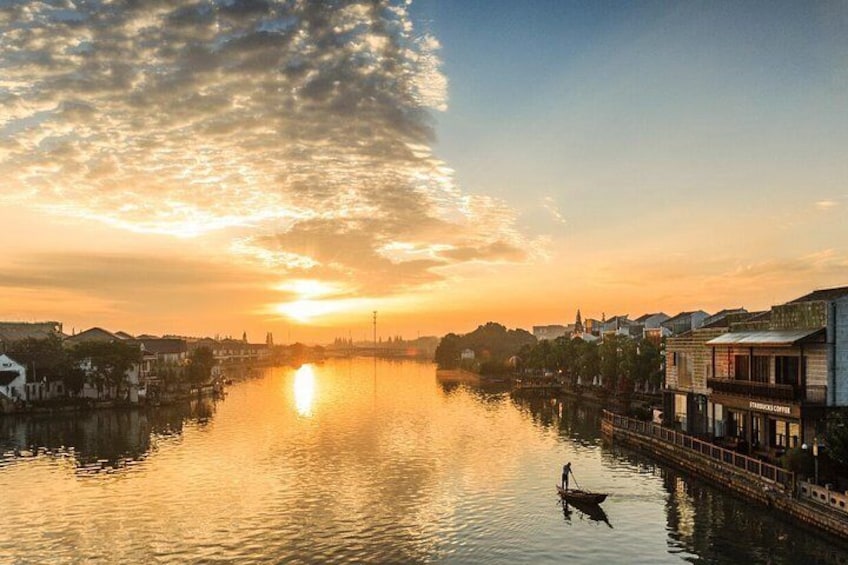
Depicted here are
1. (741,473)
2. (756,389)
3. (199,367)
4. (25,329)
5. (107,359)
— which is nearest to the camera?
(741,473)

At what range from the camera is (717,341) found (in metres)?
63.5

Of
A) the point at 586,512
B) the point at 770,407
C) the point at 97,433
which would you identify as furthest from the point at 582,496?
the point at 97,433

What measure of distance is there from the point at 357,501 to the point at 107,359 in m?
79.9

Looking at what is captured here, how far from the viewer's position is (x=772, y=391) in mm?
53375

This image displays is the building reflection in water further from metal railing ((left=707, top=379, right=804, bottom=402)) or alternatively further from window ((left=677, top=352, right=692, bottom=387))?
window ((left=677, top=352, right=692, bottom=387))

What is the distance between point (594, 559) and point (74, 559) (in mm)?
30366

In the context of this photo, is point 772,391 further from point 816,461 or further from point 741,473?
point 816,461

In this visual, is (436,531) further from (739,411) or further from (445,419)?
(445,419)

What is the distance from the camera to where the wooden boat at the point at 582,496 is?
49.5 m

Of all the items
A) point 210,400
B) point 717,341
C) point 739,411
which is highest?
point 717,341

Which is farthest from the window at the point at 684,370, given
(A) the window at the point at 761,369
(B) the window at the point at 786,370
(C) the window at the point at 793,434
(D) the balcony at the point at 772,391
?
(C) the window at the point at 793,434

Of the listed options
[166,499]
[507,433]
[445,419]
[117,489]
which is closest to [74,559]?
[166,499]

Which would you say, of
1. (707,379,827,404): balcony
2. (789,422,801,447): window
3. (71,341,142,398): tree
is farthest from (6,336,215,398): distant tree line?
(789,422,801,447): window

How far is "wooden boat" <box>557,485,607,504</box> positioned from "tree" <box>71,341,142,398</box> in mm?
91201
